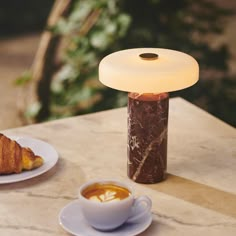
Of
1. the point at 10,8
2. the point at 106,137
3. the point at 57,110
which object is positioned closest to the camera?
the point at 106,137

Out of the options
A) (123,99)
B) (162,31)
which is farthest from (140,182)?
(162,31)

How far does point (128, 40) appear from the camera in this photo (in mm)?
2939

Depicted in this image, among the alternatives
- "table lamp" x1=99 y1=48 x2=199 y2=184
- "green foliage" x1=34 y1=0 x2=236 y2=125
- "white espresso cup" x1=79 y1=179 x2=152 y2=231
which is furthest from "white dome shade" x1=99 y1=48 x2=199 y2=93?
"green foliage" x1=34 y1=0 x2=236 y2=125

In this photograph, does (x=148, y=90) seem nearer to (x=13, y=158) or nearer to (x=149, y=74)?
(x=149, y=74)

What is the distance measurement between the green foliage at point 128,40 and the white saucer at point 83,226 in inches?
63.1

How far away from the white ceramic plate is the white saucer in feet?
0.62

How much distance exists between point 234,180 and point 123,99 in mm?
1444

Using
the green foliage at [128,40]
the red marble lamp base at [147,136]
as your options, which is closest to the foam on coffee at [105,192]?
the red marble lamp base at [147,136]

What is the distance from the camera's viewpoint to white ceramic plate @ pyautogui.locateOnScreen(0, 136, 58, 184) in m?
1.44

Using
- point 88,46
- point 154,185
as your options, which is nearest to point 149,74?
point 154,185

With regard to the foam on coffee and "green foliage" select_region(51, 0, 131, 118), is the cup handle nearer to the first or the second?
the foam on coffee

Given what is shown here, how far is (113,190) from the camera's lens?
4.19 feet

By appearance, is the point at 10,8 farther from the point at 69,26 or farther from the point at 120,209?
the point at 120,209

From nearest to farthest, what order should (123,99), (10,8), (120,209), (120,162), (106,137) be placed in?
(120,209)
(120,162)
(106,137)
(123,99)
(10,8)
